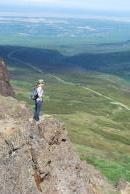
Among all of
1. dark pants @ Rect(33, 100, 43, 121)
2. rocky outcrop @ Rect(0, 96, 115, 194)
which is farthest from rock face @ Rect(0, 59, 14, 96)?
rocky outcrop @ Rect(0, 96, 115, 194)

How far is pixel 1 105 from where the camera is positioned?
1954 inches

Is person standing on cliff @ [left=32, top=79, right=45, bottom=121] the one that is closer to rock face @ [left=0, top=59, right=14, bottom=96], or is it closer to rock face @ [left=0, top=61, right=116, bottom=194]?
rock face @ [left=0, top=61, right=116, bottom=194]

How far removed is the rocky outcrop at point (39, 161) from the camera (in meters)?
34.7

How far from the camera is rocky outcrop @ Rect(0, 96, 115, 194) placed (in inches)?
1367

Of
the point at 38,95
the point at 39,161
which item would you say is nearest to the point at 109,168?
the point at 38,95

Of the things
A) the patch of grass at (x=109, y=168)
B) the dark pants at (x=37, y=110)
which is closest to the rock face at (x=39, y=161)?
the dark pants at (x=37, y=110)

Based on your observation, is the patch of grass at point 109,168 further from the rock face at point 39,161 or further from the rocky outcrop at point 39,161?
the rocky outcrop at point 39,161

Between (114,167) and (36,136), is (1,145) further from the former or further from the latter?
(114,167)

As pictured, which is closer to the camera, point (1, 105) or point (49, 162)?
point (49, 162)

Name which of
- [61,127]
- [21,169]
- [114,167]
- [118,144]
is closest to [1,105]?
[61,127]

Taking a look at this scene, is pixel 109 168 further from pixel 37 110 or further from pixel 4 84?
pixel 4 84

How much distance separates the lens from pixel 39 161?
37.2 m

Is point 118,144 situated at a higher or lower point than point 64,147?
lower

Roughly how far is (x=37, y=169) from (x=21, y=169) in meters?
1.97
